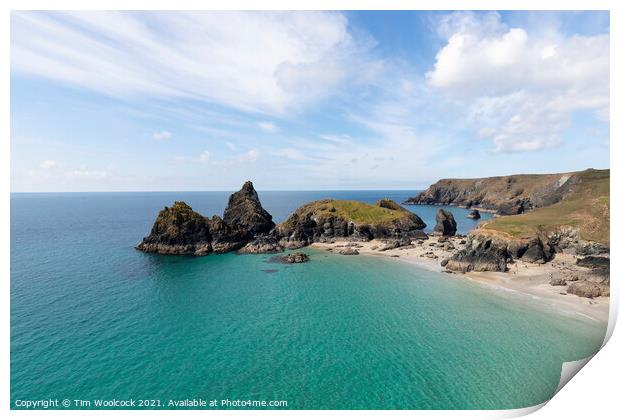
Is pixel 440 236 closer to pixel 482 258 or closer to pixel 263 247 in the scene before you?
pixel 482 258

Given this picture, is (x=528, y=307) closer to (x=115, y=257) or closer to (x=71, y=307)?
(x=71, y=307)

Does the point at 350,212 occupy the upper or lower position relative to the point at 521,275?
upper

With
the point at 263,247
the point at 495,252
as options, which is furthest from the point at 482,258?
the point at 263,247

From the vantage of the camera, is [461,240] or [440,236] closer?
[461,240]

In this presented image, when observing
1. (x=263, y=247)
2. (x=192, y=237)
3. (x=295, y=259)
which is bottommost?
(x=295, y=259)

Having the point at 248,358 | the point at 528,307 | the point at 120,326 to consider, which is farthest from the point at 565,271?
the point at 120,326

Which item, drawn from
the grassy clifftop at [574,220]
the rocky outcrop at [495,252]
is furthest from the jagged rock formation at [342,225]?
the grassy clifftop at [574,220]

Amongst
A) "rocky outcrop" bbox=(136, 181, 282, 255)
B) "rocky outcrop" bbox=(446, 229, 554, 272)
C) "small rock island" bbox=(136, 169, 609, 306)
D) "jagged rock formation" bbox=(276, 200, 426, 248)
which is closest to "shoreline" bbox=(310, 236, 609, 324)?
"small rock island" bbox=(136, 169, 609, 306)
